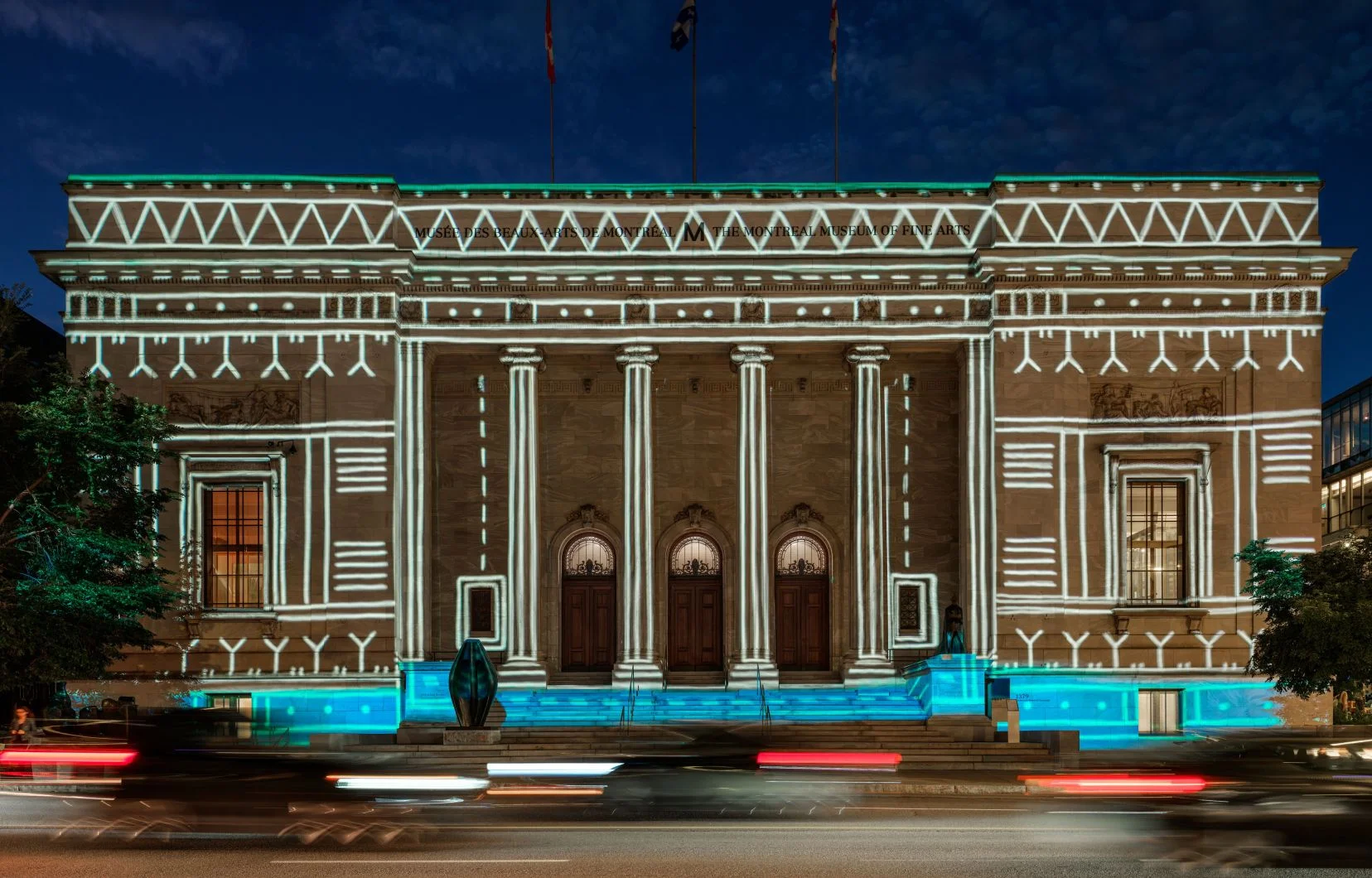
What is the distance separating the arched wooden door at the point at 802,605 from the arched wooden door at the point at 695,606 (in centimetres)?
159

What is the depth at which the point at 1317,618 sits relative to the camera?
83.6 feet

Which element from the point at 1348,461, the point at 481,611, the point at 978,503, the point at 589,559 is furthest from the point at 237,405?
the point at 1348,461

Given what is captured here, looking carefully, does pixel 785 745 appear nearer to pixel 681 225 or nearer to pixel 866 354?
pixel 866 354

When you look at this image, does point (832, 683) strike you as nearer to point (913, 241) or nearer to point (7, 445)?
point (913, 241)

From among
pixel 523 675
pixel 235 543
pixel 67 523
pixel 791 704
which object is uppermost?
pixel 67 523

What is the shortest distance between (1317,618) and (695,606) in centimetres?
1485

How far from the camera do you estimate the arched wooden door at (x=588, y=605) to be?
33.5 meters

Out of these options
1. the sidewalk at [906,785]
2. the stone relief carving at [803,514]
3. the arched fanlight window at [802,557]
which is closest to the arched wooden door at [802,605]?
the arched fanlight window at [802,557]

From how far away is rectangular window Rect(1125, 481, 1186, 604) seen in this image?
101 ft

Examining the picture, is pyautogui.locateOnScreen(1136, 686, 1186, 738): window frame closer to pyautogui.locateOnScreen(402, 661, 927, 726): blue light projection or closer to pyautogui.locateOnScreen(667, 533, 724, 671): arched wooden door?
pyautogui.locateOnScreen(402, 661, 927, 726): blue light projection

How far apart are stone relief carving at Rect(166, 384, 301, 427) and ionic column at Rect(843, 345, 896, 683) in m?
13.5

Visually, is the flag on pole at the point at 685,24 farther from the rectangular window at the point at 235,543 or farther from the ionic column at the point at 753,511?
the rectangular window at the point at 235,543

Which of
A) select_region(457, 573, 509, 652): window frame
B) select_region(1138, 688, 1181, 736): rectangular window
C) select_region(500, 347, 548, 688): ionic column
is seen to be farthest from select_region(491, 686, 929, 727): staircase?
select_region(1138, 688, 1181, 736): rectangular window

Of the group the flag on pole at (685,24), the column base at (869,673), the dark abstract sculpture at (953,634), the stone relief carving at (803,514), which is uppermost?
the flag on pole at (685,24)
